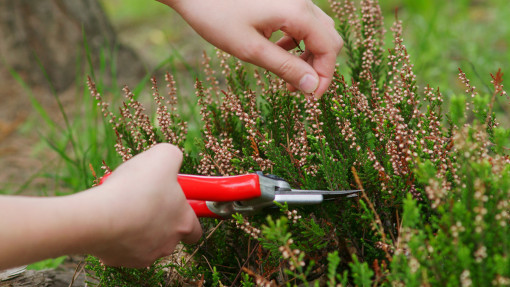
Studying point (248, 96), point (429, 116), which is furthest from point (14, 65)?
point (429, 116)

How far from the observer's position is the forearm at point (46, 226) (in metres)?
1.27

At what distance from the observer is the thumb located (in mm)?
1808

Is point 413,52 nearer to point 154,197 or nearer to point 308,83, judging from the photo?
point 308,83

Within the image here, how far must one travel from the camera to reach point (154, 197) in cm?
142

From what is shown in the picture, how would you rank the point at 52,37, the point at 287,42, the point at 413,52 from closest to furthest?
the point at 287,42, the point at 413,52, the point at 52,37

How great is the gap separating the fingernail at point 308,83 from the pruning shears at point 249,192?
0.37 meters

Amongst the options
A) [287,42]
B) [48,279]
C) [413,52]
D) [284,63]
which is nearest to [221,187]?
[284,63]

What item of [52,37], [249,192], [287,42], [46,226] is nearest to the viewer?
[46,226]

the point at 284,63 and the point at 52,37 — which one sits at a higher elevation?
the point at 284,63

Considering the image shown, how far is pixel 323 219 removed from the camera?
5.86 ft

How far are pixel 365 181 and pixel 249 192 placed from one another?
42 cm

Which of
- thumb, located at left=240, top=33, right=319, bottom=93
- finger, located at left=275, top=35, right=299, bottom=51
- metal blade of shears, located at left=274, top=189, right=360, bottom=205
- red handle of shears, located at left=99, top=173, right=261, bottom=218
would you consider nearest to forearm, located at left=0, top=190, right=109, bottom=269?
red handle of shears, located at left=99, top=173, right=261, bottom=218

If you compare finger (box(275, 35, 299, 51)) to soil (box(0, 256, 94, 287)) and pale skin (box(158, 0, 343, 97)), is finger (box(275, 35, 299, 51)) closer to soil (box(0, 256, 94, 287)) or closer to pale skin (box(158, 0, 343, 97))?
pale skin (box(158, 0, 343, 97))

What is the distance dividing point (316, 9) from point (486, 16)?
5.06m
